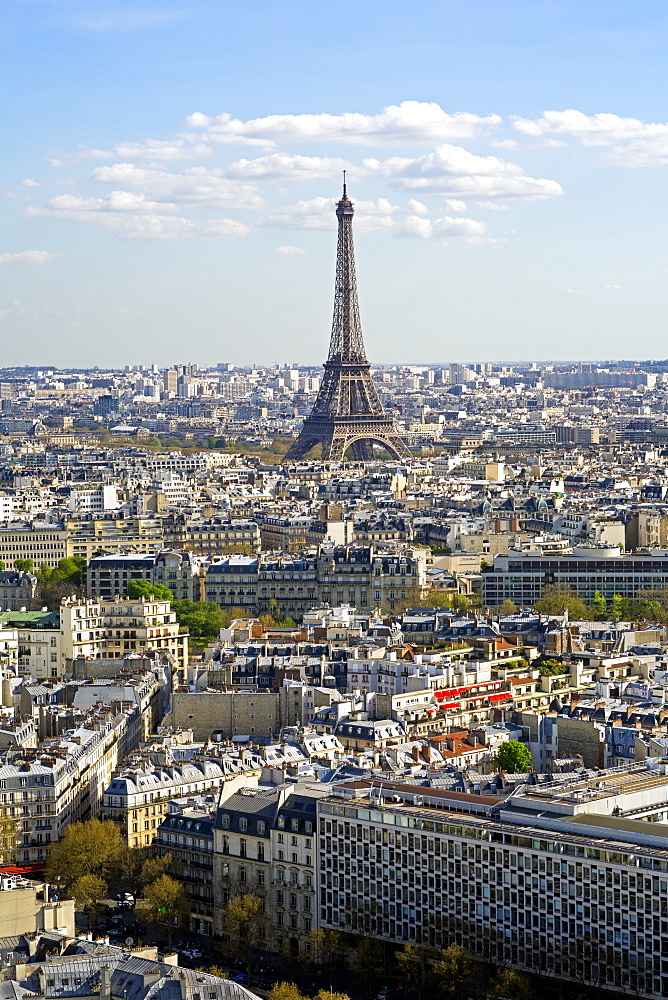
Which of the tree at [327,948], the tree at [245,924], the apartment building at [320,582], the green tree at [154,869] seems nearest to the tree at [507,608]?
the apartment building at [320,582]

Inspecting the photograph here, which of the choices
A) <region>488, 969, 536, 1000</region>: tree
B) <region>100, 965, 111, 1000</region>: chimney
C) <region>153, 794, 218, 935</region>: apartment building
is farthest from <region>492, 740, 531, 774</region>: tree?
<region>100, 965, 111, 1000</region>: chimney

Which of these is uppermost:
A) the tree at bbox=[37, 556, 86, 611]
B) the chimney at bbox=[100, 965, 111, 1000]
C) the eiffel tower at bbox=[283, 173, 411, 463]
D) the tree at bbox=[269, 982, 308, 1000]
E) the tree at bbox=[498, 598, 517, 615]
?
the eiffel tower at bbox=[283, 173, 411, 463]

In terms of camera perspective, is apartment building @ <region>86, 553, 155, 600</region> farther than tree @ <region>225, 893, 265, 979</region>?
Yes

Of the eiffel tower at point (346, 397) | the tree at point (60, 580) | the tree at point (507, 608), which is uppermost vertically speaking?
the eiffel tower at point (346, 397)

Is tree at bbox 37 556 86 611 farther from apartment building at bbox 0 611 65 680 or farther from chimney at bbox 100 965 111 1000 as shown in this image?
chimney at bbox 100 965 111 1000

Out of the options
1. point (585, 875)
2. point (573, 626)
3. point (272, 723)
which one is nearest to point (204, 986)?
point (585, 875)

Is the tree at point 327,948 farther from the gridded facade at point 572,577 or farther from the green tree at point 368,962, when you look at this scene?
the gridded facade at point 572,577
